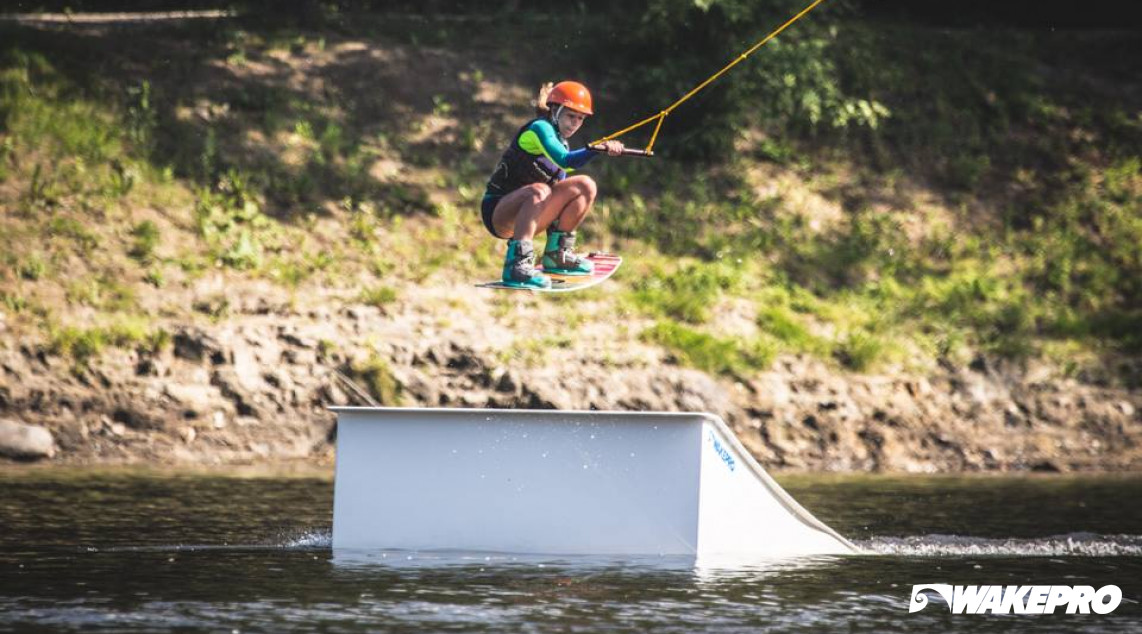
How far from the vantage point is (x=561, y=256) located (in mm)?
15227

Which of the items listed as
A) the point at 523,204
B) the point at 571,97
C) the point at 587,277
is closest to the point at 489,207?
the point at 523,204

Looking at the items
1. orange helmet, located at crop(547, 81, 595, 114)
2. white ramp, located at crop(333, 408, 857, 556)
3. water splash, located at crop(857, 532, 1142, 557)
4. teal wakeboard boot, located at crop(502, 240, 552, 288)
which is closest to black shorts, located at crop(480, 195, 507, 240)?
teal wakeboard boot, located at crop(502, 240, 552, 288)

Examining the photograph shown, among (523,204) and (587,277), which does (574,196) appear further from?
(587,277)

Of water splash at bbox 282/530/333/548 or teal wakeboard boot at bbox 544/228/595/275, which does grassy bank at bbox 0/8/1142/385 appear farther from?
teal wakeboard boot at bbox 544/228/595/275

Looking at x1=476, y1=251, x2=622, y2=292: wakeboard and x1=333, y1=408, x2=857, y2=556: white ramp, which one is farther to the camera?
x1=476, y1=251, x2=622, y2=292: wakeboard

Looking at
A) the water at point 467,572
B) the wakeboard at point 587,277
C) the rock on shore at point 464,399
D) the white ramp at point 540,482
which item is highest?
the wakeboard at point 587,277

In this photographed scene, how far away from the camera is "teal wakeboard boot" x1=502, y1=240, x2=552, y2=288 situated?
584 inches

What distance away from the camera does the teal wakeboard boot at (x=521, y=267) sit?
1483cm

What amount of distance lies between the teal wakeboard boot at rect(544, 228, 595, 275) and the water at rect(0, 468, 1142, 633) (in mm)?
2551

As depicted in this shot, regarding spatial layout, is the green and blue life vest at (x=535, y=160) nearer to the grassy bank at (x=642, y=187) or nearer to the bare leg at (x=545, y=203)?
the bare leg at (x=545, y=203)

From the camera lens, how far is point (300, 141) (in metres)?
28.4

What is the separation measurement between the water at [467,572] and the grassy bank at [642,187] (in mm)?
6043

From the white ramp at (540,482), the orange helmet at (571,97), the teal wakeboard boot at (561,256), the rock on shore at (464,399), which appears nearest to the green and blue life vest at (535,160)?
the orange helmet at (571,97)

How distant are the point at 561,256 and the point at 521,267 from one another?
0.49 meters
